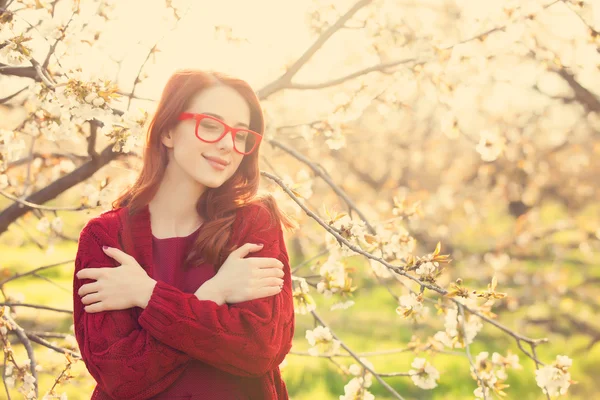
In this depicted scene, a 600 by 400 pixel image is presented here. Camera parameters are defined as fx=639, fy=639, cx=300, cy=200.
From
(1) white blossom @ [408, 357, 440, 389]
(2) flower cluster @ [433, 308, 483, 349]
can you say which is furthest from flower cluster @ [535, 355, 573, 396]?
(1) white blossom @ [408, 357, 440, 389]

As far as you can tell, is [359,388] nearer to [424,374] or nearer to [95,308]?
[424,374]

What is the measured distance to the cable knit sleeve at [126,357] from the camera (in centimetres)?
136

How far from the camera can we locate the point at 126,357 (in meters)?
1.36

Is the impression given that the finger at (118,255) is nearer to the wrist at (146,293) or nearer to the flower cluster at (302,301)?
the wrist at (146,293)

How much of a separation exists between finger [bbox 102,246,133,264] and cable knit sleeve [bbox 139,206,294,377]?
107mm

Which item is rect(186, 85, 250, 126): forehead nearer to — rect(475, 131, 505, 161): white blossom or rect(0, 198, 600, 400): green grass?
rect(0, 198, 600, 400): green grass

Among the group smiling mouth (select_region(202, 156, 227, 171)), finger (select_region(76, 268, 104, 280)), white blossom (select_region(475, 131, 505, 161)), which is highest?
smiling mouth (select_region(202, 156, 227, 171))

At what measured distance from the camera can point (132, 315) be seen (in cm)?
143

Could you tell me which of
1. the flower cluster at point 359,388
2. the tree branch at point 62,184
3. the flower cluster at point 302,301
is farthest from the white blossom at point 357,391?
the tree branch at point 62,184

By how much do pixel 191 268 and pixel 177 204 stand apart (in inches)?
7.0

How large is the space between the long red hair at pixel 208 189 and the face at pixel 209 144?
0.02 m

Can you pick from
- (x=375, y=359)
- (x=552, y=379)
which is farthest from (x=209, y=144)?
(x=375, y=359)

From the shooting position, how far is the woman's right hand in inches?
56.9

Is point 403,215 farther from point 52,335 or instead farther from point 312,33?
point 52,335
